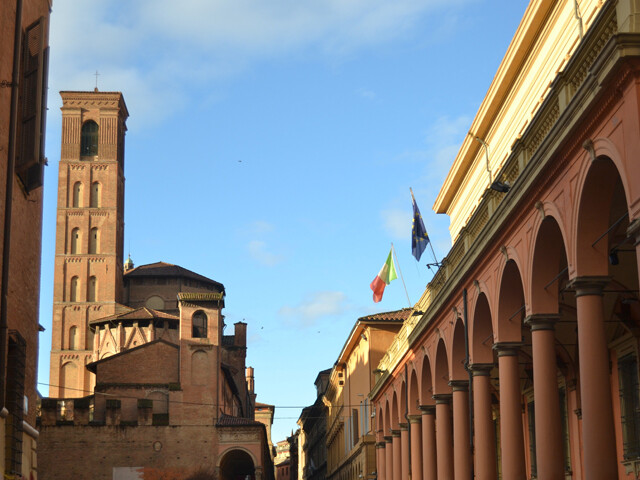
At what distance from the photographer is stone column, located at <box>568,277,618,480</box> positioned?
44.6 ft

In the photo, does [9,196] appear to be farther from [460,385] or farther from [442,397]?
[442,397]

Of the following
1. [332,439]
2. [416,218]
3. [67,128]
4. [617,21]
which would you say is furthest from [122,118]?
[617,21]

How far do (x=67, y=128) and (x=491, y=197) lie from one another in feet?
265

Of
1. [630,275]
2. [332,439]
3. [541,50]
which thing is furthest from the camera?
[332,439]

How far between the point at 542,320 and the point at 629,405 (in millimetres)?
5767

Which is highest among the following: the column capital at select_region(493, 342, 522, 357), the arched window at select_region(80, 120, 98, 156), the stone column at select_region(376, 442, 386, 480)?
the arched window at select_region(80, 120, 98, 156)

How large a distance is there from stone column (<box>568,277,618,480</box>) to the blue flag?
12.9 meters

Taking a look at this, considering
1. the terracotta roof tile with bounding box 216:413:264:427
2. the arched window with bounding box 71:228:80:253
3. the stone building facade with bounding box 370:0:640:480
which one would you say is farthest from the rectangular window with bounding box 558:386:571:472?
the arched window with bounding box 71:228:80:253

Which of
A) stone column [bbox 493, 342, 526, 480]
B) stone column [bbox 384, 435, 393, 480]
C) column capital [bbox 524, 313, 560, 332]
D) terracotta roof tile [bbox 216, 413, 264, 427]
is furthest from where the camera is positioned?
terracotta roof tile [bbox 216, 413, 264, 427]

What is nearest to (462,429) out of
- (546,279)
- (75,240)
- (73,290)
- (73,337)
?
(546,279)

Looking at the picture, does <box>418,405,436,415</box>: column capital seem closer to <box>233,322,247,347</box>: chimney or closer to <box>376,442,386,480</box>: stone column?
<box>376,442,386,480</box>: stone column

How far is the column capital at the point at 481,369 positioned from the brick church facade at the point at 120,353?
44600 millimetres

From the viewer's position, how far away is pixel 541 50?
26.7 metres

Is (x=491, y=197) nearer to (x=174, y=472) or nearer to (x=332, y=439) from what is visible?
(x=174, y=472)
